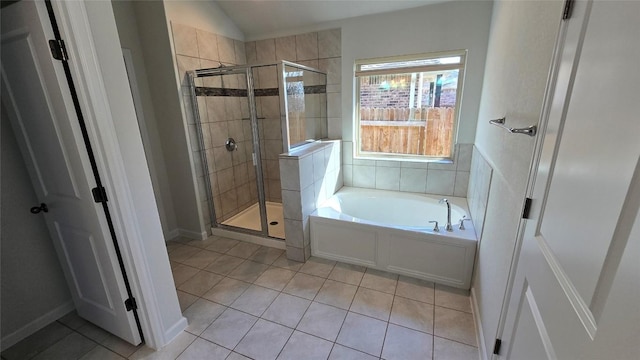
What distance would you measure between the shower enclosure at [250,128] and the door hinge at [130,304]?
1420 millimetres

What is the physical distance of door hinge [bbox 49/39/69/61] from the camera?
1.20m

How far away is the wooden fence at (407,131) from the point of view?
2.86 metres

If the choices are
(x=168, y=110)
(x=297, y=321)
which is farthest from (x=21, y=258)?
(x=297, y=321)

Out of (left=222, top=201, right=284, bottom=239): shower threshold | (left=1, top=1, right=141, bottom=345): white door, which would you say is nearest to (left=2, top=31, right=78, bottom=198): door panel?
(left=1, top=1, right=141, bottom=345): white door

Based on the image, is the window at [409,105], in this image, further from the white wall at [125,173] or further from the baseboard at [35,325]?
the baseboard at [35,325]

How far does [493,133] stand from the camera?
1831 millimetres

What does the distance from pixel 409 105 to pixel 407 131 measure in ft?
0.95

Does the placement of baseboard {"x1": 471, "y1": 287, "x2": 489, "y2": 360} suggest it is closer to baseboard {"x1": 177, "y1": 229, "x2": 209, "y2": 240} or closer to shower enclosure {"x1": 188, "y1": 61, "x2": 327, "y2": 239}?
shower enclosure {"x1": 188, "y1": 61, "x2": 327, "y2": 239}

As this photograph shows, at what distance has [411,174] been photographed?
3033 mm

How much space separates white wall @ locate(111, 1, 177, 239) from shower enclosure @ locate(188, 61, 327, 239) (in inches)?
17.6

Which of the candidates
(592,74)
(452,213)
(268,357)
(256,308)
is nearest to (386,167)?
(452,213)

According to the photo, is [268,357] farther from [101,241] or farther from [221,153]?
[221,153]

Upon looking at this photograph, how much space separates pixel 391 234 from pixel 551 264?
4.96ft

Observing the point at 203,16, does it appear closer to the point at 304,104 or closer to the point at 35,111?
the point at 304,104
